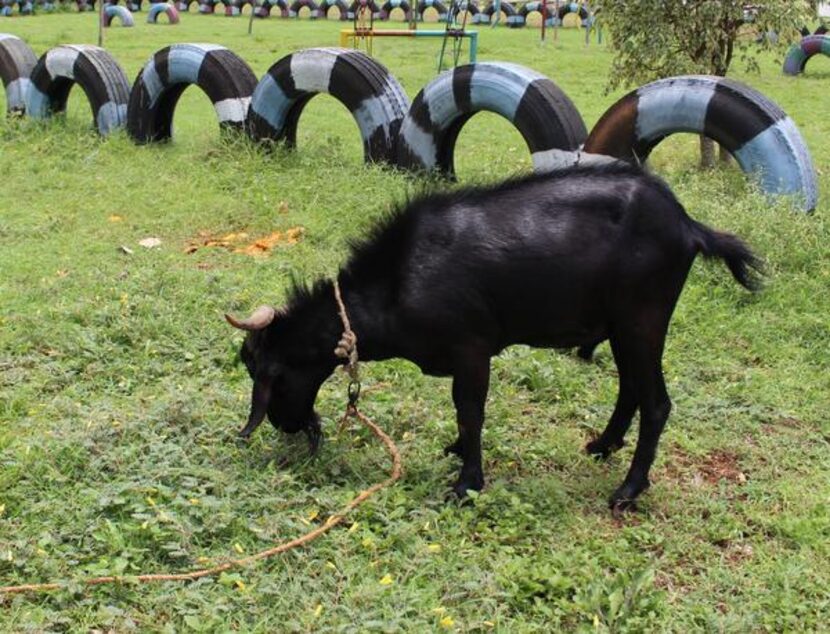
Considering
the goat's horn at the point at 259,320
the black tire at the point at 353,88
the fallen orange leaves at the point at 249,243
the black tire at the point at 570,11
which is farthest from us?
the black tire at the point at 570,11

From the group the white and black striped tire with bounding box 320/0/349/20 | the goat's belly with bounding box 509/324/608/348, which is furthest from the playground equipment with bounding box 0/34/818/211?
the white and black striped tire with bounding box 320/0/349/20

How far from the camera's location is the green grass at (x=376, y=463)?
3318 mm

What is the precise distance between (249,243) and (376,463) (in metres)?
3.29

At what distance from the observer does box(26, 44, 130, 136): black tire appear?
33.2 feet

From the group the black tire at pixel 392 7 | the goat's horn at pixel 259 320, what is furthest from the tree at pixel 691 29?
the black tire at pixel 392 7

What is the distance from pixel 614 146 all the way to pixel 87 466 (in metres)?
4.77

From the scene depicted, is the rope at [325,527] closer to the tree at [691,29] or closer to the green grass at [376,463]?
the green grass at [376,463]

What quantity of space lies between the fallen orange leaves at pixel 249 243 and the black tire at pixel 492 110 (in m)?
1.57

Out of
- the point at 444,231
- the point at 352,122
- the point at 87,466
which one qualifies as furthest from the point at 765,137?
the point at 352,122

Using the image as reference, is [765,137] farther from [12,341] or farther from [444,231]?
[12,341]

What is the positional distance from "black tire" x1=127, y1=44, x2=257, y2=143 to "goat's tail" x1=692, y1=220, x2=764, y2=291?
623 cm

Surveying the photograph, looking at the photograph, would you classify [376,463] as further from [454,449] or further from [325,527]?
[325,527]

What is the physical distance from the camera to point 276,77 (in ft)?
29.1

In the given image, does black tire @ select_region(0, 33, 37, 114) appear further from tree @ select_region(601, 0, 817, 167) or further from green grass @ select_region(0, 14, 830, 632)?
tree @ select_region(601, 0, 817, 167)
